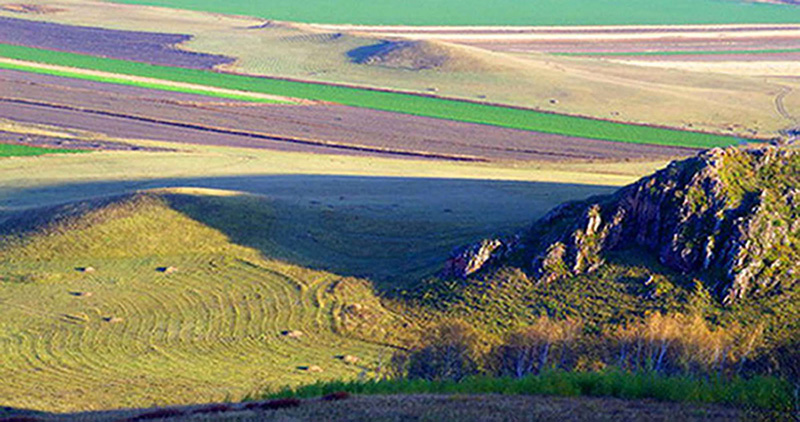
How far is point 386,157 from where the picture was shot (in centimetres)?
11275

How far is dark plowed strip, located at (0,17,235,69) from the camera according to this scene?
16562 cm

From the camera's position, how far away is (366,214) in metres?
77.2

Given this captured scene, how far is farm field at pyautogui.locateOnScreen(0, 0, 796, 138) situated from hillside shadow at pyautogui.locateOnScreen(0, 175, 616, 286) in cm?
5454

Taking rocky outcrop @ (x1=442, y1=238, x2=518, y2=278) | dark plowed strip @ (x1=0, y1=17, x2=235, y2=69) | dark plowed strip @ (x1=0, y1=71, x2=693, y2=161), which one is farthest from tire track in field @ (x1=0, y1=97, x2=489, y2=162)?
rocky outcrop @ (x1=442, y1=238, x2=518, y2=278)

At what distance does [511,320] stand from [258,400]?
1901 centimetres

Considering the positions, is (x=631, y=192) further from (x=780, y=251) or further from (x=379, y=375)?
(x=379, y=375)

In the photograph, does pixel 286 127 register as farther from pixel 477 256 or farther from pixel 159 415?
pixel 159 415

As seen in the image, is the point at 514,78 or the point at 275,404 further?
the point at 514,78

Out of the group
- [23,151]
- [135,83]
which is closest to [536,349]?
[23,151]

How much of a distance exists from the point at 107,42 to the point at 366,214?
115 m

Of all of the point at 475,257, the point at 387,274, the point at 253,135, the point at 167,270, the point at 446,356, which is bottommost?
the point at 253,135

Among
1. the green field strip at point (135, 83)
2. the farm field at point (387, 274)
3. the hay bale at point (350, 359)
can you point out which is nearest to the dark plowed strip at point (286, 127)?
the farm field at point (387, 274)

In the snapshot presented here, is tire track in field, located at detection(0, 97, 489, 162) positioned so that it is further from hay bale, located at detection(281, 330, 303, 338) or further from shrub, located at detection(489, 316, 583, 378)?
shrub, located at detection(489, 316, 583, 378)

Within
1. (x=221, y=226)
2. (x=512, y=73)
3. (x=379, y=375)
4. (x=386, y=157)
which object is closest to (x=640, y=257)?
(x=379, y=375)
